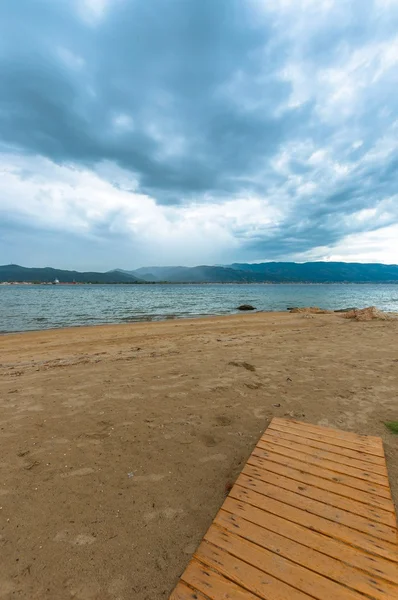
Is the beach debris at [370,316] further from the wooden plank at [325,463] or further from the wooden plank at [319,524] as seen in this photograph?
the wooden plank at [319,524]

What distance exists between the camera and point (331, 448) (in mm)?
4312

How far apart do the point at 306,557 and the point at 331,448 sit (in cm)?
212

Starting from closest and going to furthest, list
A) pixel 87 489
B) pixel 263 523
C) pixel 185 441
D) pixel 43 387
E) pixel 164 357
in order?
pixel 263 523, pixel 87 489, pixel 185 441, pixel 43 387, pixel 164 357

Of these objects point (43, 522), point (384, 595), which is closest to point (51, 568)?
point (43, 522)

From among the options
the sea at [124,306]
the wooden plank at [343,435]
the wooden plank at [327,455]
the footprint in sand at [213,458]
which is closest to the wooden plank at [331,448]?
the wooden plank at [327,455]

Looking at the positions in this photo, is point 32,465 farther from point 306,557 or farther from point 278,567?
point 306,557

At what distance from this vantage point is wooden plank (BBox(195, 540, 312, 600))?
7.18 ft

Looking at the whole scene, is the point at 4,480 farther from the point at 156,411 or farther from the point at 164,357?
the point at 164,357

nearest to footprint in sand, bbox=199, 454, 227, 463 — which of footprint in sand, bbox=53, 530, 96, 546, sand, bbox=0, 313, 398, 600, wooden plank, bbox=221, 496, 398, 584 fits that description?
sand, bbox=0, 313, 398, 600

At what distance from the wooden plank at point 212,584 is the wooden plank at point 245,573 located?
30 mm

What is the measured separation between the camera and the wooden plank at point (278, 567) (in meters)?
2.21

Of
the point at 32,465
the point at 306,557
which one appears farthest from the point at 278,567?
the point at 32,465

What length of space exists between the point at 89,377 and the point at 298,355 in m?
7.50

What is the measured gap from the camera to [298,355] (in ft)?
35.9
